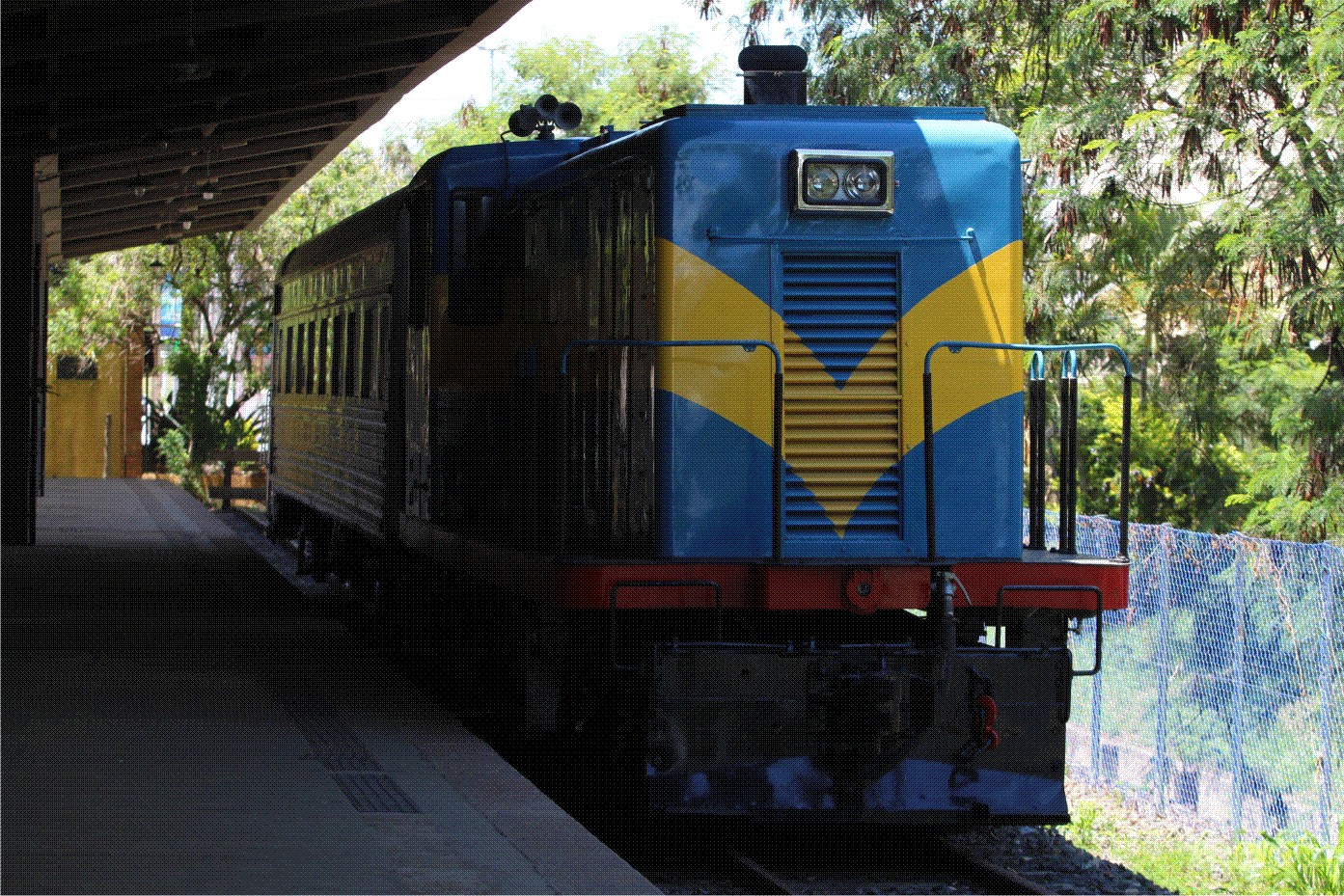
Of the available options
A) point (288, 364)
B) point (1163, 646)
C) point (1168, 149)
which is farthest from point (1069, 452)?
point (288, 364)

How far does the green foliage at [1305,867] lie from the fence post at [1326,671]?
34 cm

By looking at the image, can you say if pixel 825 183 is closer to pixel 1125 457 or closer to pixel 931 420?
pixel 931 420

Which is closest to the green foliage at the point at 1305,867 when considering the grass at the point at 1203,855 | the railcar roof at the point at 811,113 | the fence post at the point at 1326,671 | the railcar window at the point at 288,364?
the grass at the point at 1203,855

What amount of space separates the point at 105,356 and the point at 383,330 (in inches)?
1004

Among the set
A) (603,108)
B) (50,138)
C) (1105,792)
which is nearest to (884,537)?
(1105,792)

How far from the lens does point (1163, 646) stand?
10859mm

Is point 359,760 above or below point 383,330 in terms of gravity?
below

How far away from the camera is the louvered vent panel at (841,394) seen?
7297 millimetres

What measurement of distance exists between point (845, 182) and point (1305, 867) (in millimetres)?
→ 4200

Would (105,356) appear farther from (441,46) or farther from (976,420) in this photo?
(976,420)

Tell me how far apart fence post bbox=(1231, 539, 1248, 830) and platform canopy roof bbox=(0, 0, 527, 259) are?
6772 mm

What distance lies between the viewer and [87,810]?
20.3 ft

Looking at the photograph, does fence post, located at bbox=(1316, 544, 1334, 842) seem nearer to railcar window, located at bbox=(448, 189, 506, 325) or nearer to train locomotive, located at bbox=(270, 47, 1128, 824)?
train locomotive, located at bbox=(270, 47, 1128, 824)

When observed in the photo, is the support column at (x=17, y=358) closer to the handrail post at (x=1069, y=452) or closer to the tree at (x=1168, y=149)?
the tree at (x=1168, y=149)
